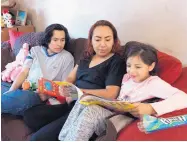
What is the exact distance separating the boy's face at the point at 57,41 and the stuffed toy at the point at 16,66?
0.32m

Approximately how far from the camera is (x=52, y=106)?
59.6 inches

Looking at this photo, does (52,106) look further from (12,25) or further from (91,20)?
(12,25)

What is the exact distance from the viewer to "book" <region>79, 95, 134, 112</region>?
1.13 meters

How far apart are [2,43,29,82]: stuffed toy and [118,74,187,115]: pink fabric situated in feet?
3.00

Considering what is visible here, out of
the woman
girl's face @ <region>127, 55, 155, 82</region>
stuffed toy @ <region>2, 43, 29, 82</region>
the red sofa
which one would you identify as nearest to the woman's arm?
the woman

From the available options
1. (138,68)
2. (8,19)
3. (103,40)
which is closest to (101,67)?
(103,40)

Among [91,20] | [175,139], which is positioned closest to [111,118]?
[175,139]

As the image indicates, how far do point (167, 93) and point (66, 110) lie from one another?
593 mm

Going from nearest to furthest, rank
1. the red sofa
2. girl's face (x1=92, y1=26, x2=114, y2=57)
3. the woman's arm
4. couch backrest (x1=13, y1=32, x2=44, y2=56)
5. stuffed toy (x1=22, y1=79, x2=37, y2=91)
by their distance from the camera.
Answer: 1. the red sofa
2. the woman's arm
3. girl's face (x1=92, y1=26, x2=114, y2=57)
4. stuffed toy (x1=22, y1=79, x2=37, y2=91)
5. couch backrest (x1=13, y1=32, x2=44, y2=56)

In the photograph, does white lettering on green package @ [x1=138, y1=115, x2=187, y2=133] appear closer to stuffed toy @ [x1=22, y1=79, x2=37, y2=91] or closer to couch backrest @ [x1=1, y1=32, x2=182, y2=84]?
couch backrest @ [x1=1, y1=32, x2=182, y2=84]

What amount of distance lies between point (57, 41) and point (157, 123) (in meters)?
0.96

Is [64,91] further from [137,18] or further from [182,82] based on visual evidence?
[137,18]

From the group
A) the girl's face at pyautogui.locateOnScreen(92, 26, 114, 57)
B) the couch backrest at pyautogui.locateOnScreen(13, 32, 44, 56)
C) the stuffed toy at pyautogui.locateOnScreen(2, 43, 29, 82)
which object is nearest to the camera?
the girl's face at pyautogui.locateOnScreen(92, 26, 114, 57)

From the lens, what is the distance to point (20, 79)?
5.97 feet
